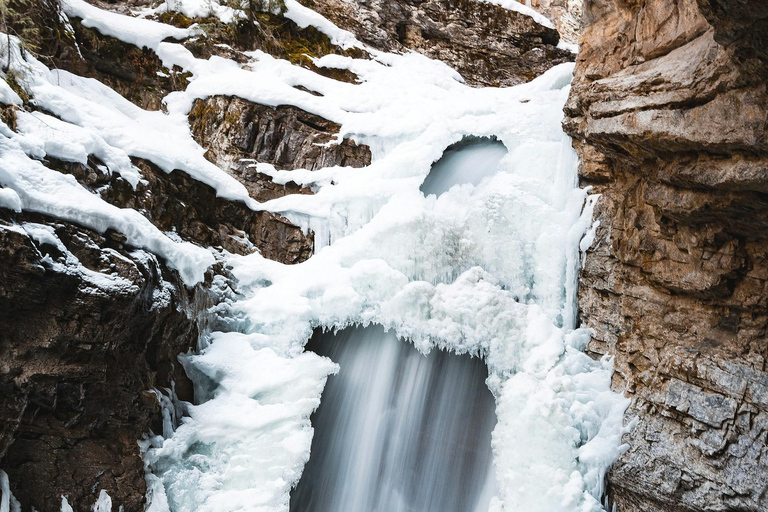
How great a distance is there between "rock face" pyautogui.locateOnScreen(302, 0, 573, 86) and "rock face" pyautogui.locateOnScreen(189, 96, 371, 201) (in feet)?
13.0

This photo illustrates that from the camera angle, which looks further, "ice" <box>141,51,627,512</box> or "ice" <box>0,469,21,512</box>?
"ice" <box>141,51,627,512</box>

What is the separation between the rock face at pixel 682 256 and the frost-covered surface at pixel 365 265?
1.46 ft

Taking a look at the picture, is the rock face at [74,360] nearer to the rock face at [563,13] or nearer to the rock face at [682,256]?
the rock face at [682,256]

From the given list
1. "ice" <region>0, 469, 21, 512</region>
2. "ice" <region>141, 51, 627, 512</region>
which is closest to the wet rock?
"ice" <region>141, 51, 627, 512</region>

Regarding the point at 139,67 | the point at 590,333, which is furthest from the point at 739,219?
the point at 139,67

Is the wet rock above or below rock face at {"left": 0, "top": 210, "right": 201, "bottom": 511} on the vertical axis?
above

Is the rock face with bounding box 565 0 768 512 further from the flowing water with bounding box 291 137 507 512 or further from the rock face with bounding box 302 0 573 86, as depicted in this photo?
the rock face with bounding box 302 0 573 86

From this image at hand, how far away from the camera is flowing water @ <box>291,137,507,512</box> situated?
5.28 m

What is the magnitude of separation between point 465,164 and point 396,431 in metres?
3.92

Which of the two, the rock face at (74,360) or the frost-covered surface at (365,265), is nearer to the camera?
the rock face at (74,360)

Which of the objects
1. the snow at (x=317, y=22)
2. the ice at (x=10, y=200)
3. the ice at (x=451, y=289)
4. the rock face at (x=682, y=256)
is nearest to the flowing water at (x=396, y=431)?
the ice at (x=451, y=289)

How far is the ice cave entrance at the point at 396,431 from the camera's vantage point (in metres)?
5.28

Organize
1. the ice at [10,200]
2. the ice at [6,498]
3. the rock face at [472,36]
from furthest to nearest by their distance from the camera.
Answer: the rock face at [472,36]
the ice at [6,498]
the ice at [10,200]

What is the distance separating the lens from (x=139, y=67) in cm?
841
